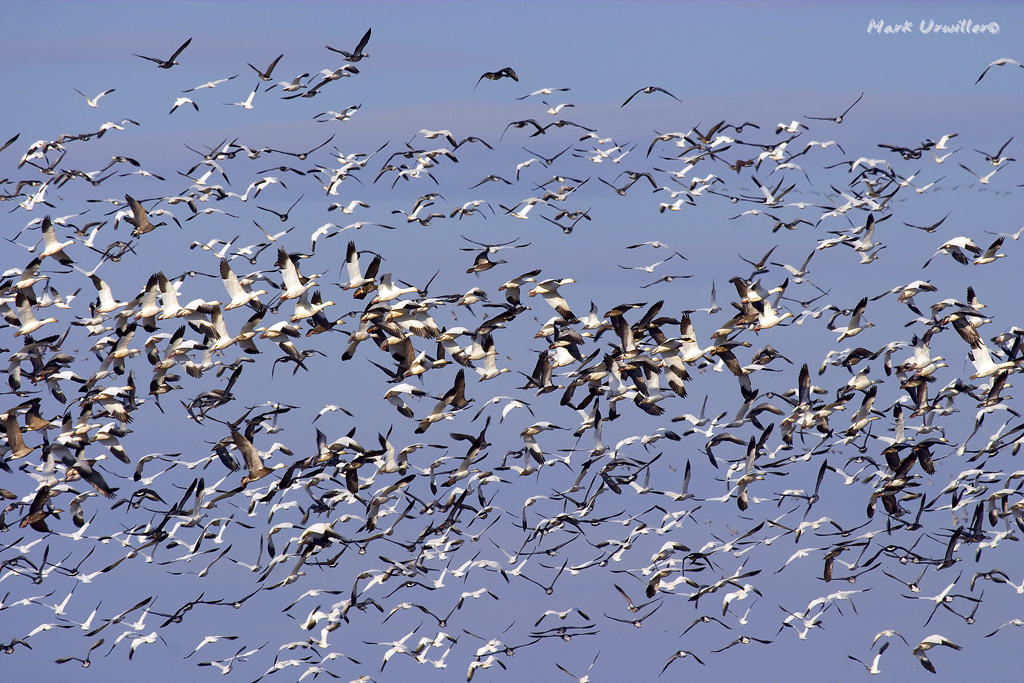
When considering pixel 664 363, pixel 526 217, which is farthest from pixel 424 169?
pixel 664 363

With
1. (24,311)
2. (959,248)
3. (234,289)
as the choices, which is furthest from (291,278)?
(959,248)

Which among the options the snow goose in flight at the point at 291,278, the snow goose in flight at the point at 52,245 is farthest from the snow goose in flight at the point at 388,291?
the snow goose in flight at the point at 52,245

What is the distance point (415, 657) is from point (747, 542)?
43.9 feet

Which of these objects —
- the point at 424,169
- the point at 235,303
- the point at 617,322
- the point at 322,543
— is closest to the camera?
the point at 235,303

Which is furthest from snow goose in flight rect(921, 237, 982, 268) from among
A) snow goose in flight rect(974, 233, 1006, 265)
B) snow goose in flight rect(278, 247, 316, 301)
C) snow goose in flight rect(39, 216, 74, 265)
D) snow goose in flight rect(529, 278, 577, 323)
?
snow goose in flight rect(39, 216, 74, 265)

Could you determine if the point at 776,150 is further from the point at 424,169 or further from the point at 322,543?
the point at 322,543

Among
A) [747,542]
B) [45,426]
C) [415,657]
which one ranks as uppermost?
[45,426]

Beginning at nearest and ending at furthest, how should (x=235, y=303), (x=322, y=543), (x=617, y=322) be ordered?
(x=235, y=303)
(x=617, y=322)
(x=322, y=543)

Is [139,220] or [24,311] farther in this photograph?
[24,311]

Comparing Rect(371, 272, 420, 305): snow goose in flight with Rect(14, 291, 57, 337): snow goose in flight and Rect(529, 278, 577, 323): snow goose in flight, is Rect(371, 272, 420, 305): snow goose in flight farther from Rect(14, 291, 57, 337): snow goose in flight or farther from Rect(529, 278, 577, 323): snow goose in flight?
Rect(14, 291, 57, 337): snow goose in flight

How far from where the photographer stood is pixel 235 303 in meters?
41.0

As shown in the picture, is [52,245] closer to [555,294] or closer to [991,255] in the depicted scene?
[555,294]

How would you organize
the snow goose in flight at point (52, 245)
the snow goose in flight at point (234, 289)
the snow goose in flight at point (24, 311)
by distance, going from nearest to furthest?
the snow goose in flight at point (234, 289) < the snow goose in flight at point (52, 245) < the snow goose in flight at point (24, 311)

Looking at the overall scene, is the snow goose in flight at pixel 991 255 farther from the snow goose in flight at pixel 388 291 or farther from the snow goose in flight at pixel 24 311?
the snow goose in flight at pixel 24 311
